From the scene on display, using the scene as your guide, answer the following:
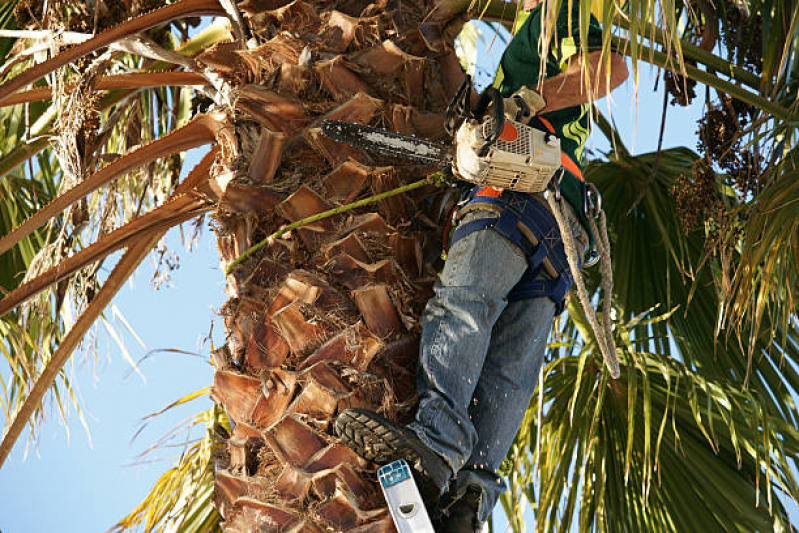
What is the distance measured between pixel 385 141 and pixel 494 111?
1.02ft

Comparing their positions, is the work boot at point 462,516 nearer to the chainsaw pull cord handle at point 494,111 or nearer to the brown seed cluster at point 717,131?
the chainsaw pull cord handle at point 494,111

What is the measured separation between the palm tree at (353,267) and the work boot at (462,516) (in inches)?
8.5

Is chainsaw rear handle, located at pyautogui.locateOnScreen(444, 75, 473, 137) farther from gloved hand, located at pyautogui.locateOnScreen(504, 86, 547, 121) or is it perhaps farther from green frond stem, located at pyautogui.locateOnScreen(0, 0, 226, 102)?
green frond stem, located at pyautogui.locateOnScreen(0, 0, 226, 102)

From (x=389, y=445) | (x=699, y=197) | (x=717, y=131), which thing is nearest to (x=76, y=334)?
(x=389, y=445)

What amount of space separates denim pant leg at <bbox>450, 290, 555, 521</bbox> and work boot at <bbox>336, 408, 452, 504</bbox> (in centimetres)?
19

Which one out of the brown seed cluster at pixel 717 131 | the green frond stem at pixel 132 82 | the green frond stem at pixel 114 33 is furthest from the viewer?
the brown seed cluster at pixel 717 131

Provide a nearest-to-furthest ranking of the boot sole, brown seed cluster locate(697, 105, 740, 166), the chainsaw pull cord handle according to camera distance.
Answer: the boot sole < the chainsaw pull cord handle < brown seed cluster locate(697, 105, 740, 166)

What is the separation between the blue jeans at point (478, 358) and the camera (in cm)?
275

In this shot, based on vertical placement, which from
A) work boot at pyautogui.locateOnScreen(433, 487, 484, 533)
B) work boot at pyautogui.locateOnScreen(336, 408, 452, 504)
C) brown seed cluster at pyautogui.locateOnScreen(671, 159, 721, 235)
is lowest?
work boot at pyautogui.locateOnScreen(433, 487, 484, 533)

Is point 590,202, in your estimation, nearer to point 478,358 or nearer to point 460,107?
point 460,107

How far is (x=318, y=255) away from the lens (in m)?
2.91

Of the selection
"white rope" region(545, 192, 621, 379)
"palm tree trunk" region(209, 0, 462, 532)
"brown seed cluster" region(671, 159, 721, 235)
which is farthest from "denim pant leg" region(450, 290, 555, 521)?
"brown seed cluster" region(671, 159, 721, 235)

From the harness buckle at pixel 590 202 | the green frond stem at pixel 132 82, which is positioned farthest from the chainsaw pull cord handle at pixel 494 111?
the green frond stem at pixel 132 82

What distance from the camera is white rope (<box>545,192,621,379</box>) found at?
2946 mm
